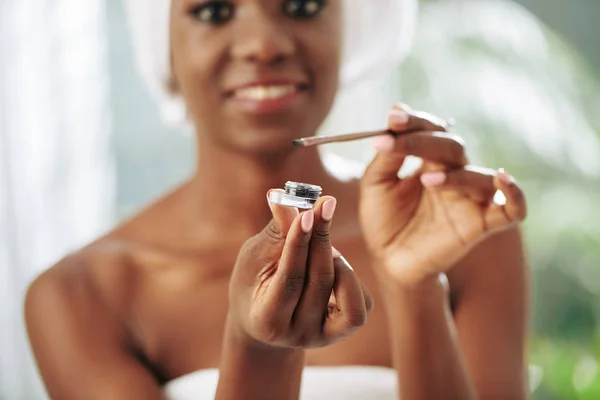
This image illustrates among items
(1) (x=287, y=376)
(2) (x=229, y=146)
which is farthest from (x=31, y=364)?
(1) (x=287, y=376)

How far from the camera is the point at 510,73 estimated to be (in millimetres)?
1292

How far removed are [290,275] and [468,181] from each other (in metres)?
0.17

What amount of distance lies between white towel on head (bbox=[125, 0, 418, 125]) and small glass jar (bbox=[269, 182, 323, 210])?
0.98 feet

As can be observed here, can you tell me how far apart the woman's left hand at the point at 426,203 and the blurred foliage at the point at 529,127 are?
2.51 ft

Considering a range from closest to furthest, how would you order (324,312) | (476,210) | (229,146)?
1. (324,312)
2. (476,210)
3. (229,146)

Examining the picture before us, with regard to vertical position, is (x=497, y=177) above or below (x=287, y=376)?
above

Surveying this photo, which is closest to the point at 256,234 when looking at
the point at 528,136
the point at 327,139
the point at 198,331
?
the point at 327,139

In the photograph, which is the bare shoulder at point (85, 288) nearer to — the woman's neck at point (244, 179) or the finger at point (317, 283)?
the woman's neck at point (244, 179)

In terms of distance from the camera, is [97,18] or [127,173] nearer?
[97,18]

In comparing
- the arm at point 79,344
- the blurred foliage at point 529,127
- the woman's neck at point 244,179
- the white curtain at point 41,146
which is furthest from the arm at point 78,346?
the blurred foliage at point 529,127

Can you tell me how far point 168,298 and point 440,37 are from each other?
2.64 ft

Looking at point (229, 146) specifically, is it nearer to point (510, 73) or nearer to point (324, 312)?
point (324, 312)

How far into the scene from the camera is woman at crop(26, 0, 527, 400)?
0.49 metres

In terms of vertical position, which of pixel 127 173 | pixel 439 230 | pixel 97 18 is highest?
pixel 97 18
